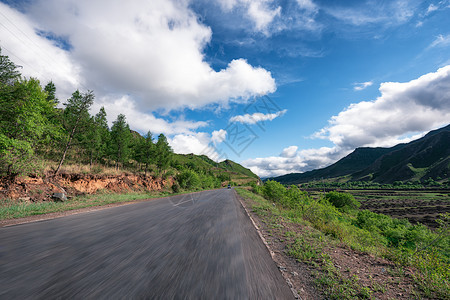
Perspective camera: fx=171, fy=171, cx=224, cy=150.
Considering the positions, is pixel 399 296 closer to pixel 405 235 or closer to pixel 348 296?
pixel 348 296

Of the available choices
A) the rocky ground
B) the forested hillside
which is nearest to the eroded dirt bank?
the forested hillside

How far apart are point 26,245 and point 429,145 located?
29234 cm

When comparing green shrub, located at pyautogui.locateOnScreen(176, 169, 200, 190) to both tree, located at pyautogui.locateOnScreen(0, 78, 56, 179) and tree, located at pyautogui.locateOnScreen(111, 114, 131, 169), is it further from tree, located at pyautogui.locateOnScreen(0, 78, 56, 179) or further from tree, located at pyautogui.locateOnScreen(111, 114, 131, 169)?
tree, located at pyautogui.locateOnScreen(0, 78, 56, 179)

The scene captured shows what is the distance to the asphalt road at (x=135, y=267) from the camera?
9.02ft

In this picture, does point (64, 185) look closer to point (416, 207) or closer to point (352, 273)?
point (352, 273)

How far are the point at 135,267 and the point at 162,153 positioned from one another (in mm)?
43995

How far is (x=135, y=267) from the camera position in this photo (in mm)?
3607

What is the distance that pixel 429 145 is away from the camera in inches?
7357

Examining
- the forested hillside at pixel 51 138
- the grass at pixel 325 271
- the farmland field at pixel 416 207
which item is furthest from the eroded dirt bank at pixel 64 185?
the farmland field at pixel 416 207

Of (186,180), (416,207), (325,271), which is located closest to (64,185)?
(325,271)

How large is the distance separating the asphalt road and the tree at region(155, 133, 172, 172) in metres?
39.1

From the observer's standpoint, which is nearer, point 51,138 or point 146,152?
point 51,138

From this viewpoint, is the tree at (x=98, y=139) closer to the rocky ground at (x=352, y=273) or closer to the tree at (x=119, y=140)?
the tree at (x=119, y=140)

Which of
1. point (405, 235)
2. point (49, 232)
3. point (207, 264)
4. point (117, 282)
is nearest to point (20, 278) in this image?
point (117, 282)
